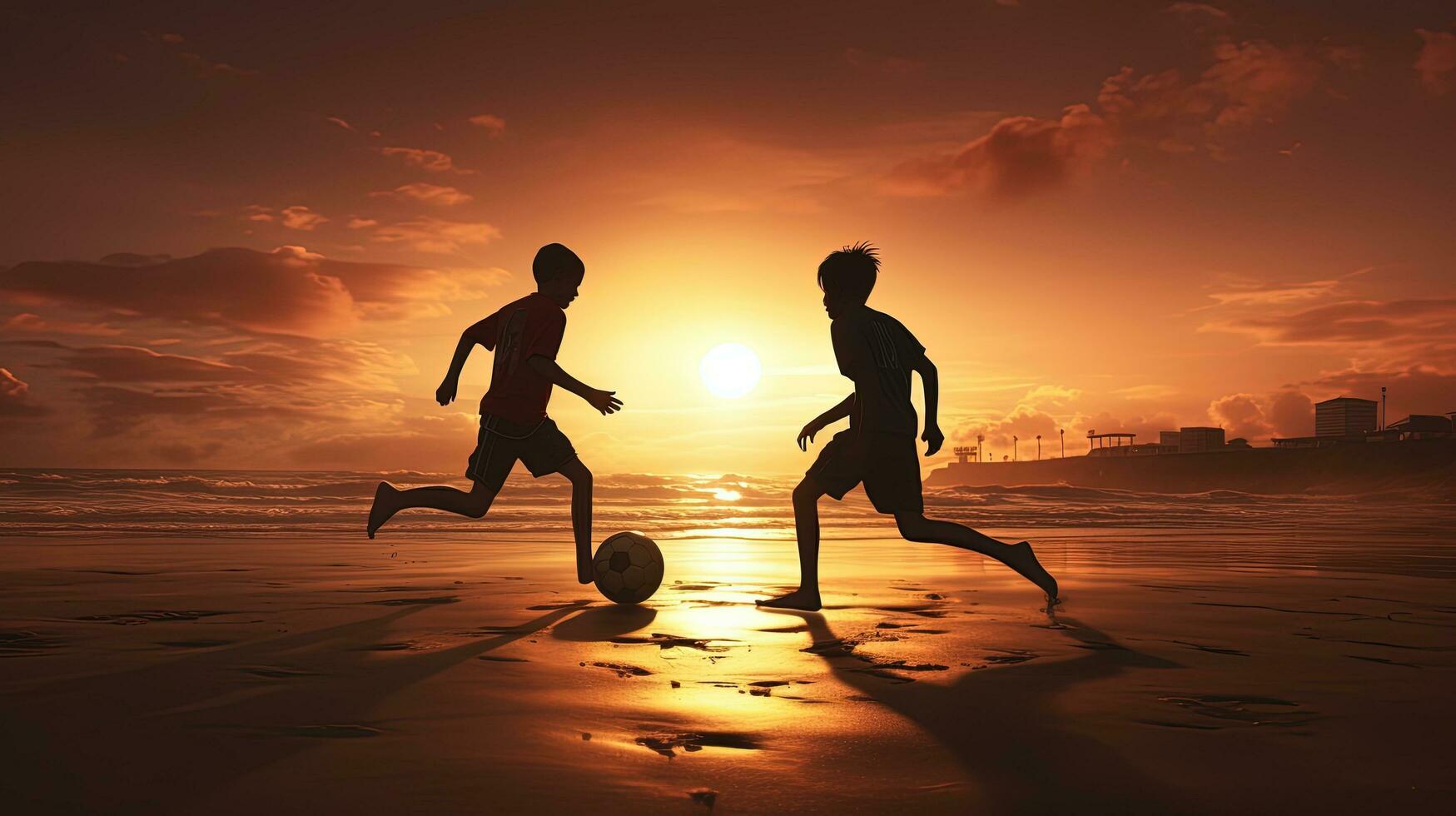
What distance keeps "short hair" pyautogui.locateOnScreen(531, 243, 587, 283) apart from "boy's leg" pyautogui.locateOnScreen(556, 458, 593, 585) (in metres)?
1.23

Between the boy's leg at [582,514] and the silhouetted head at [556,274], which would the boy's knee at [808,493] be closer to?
the boy's leg at [582,514]

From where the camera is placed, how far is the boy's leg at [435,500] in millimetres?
6508

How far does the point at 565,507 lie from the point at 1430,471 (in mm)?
93796

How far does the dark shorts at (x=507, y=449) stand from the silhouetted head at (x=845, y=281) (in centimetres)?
200

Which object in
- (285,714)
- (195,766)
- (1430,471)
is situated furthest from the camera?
(1430,471)

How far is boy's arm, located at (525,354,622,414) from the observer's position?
6.37 m

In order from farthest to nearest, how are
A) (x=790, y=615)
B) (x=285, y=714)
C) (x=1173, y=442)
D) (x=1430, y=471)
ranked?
(x=1173, y=442), (x=1430, y=471), (x=790, y=615), (x=285, y=714)

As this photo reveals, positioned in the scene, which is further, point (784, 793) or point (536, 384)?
point (536, 384)

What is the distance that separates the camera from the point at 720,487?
37719mm

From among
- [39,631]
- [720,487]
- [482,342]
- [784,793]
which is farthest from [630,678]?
[720,487]

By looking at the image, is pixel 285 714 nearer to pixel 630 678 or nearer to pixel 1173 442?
pixel 630 678

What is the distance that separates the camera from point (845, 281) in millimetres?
6008

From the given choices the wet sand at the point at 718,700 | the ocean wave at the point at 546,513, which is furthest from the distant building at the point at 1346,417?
the wet sand at the point at 718,700

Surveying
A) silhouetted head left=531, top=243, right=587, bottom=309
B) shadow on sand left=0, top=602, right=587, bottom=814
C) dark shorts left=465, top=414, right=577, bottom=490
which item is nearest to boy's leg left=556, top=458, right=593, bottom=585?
dark shorts left=465, top=414, right=577, bottom=490
